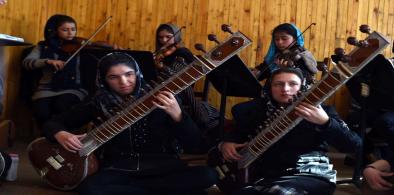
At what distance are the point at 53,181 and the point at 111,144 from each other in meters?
0.33

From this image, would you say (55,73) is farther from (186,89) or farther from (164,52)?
(186,89)

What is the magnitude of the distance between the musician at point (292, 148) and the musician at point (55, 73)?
5.91ft

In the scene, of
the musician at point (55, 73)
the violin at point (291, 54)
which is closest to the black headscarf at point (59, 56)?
the musician at point (55, 73)

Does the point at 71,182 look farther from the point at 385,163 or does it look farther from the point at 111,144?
the point at 385,163

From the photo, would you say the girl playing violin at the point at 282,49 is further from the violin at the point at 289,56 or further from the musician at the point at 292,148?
the musician at the point at 292,148

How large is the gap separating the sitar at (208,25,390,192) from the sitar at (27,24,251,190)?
361 millimetres

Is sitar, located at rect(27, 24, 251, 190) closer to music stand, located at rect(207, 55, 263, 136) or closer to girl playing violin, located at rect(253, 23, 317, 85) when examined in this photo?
music stand, located at rect(207, 55, 263, 136)

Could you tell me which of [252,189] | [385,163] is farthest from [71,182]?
[385,163]

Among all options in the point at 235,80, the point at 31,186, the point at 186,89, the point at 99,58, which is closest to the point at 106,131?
the point at 31,186

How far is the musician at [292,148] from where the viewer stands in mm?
1987

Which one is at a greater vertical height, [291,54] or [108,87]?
[291,54]

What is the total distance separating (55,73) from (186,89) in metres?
1.09

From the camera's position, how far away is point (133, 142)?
2.30 metres

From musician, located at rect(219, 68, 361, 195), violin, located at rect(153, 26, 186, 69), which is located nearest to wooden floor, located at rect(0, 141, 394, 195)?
musician, located at rect(219, 68, 361, 195)
